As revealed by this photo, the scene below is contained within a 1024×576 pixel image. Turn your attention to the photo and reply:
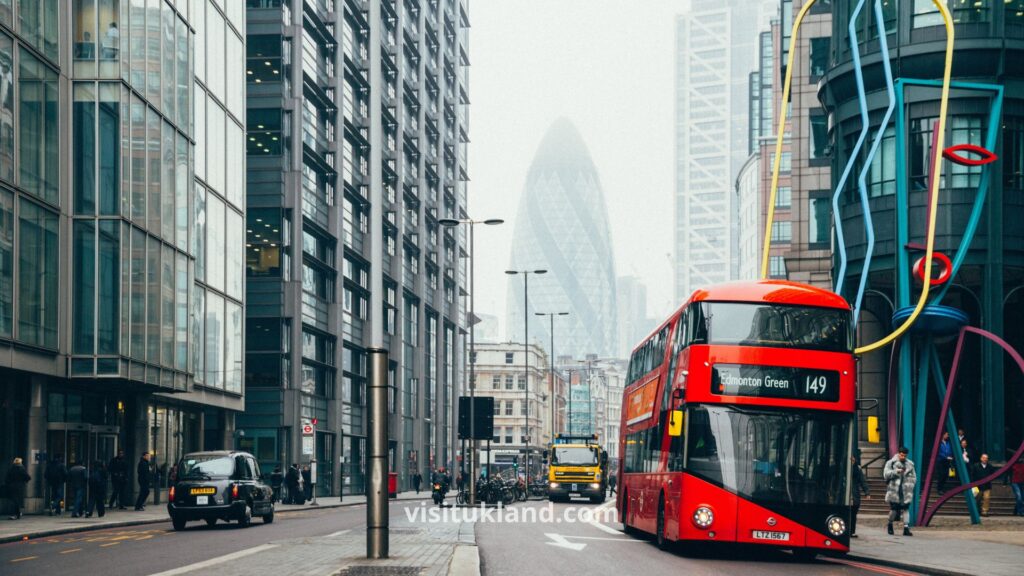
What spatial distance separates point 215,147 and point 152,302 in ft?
35.9

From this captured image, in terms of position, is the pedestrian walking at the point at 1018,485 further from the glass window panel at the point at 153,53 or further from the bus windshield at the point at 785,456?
the glass window panel at the point at 153,53

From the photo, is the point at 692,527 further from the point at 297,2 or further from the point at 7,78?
the point at 297,2

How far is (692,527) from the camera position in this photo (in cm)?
1819

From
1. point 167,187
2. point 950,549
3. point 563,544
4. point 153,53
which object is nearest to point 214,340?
point 167,187

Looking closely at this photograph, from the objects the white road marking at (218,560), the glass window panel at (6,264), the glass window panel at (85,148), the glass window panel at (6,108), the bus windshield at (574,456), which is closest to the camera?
the white road marking at (218,560)

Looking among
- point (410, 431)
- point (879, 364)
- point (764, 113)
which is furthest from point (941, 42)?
point (764, 113)

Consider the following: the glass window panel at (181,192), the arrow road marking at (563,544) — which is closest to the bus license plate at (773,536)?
the arrow road marking at (563,544)

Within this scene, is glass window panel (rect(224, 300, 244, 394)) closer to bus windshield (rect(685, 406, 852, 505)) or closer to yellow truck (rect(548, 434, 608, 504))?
yellow truck (rect(548, 434, 608, 504))

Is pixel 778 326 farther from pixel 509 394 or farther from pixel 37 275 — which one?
pixel 509 394

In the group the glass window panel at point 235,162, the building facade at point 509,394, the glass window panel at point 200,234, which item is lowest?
the building facade at point 509,394

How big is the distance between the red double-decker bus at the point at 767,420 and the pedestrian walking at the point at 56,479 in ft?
61.1

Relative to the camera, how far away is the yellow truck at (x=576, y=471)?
1978 inches

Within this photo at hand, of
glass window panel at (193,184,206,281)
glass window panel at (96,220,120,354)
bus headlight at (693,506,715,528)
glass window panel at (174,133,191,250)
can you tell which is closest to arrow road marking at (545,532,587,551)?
bus headlight at (693,506,715,528)

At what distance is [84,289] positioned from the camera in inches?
1324
